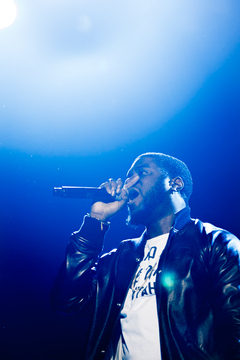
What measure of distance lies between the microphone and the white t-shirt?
1.72 feet

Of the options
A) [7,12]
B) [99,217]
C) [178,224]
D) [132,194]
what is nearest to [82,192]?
[99,217]

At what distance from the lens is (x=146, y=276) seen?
3.93ft

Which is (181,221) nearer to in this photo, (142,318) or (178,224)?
(178,224)

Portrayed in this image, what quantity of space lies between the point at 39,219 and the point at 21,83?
1.43 metres

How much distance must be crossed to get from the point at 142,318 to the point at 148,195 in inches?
30.4

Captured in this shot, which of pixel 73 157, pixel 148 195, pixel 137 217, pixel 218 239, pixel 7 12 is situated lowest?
pixel 218 239

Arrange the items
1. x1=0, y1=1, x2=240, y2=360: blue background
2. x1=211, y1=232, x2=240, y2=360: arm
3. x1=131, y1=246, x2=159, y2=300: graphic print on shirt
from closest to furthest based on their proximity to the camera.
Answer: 1. x1=211, y1=232, x2=240, y2=360: arm
2. x1=131, y1=246, x2=159, y2=300: graphic print on shirt
3. x1=0, y1=1, x2=240, y2=360: blue background

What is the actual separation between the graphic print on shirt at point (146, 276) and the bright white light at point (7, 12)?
86.2 inches

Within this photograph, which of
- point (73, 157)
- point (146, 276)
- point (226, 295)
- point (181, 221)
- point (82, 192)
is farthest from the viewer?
point (73, 157)

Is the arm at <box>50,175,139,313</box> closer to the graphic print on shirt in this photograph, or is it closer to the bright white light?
the graphic print on shirt

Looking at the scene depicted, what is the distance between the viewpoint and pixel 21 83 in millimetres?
2145

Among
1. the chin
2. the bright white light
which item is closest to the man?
the chin

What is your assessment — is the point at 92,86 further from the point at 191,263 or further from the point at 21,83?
the point at 191,263

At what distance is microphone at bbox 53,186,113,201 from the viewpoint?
1.41 m
